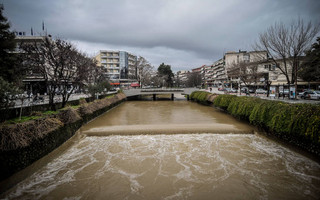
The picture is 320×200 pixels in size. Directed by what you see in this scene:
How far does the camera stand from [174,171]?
7820mm

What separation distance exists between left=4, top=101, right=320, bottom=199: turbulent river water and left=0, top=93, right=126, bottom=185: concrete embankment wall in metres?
0.72

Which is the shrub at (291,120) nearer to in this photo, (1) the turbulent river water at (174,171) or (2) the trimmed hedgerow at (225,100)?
Result: (1) the turbulent river water at (174,171)

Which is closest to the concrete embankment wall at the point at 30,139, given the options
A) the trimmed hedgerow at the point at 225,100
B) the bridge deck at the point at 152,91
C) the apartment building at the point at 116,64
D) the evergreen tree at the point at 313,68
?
the trimmed hedgerow at the point at 225,100

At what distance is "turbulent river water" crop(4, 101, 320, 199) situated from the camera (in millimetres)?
6359

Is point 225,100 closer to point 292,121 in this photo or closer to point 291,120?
point 291,120

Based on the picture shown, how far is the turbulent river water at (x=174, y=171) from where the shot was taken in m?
6.36

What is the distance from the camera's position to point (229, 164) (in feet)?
27.7

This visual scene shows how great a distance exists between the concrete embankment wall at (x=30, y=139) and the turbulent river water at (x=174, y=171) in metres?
0.72

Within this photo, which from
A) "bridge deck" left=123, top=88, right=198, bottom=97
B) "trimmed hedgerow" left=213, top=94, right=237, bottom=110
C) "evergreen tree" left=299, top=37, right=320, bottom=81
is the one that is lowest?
"trimmed hedgerow" left=213, top=94, right=237, bottom=110

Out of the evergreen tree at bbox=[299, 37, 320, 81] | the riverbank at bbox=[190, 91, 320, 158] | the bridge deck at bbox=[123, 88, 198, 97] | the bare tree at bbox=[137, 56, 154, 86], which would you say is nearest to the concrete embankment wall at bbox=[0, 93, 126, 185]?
the riverbank at bbox=[190, 91, 320, 158]

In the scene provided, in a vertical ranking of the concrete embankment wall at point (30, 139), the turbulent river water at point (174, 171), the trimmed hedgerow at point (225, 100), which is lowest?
the turbulent river water at point (174, 171)

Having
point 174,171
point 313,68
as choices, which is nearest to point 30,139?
point 174,171

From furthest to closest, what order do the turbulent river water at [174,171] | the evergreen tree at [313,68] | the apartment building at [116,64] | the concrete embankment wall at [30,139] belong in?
the apartment building at [116,64], the evergreen tree at [313,68], the concrete embankment wall at [30,139], the turbulent river water at [174,171]

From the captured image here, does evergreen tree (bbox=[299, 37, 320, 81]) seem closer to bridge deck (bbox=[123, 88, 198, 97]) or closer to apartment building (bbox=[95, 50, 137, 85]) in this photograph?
bridge deck (bbox=[123, 88, 198, 97])
